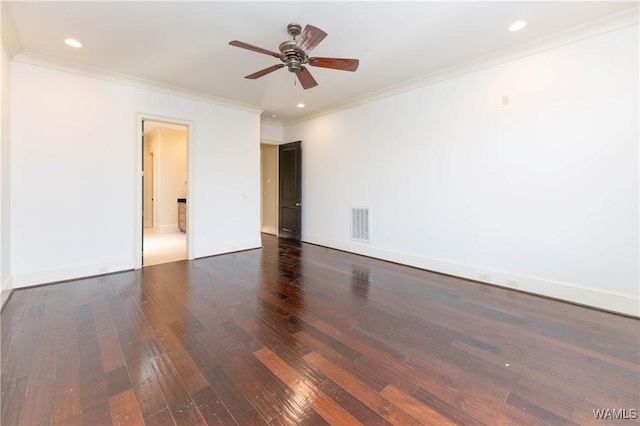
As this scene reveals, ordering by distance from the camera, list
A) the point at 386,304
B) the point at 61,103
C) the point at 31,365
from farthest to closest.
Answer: the point at 61,103
the point at 386,304
the point at 31,365

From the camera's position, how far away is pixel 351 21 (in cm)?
274

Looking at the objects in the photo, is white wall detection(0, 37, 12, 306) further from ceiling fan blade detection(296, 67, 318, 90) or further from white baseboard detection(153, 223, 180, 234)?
white baseboard detection(153, 223, 180, 234)

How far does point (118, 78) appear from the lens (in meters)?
4.02

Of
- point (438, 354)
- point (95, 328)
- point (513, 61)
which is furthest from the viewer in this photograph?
point (513, 61)

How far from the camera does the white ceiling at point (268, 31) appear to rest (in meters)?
2.54

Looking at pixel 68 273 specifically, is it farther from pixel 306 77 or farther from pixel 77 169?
pixel 306 77

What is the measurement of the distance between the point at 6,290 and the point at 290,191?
4821 millimetres

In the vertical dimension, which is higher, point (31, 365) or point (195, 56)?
point (195, 56)

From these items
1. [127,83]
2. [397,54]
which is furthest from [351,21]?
[127,83]

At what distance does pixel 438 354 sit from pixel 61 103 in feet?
17.3

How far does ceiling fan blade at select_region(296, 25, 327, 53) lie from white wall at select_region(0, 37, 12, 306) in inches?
127

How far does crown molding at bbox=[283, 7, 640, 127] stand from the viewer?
8.95 feet

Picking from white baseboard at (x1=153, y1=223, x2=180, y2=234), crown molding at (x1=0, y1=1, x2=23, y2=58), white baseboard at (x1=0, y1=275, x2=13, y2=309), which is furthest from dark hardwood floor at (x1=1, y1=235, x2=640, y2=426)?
white baseboard at (x1=153, y1=223, x2=180, y2=234)

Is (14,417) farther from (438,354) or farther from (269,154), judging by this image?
(269,154)
